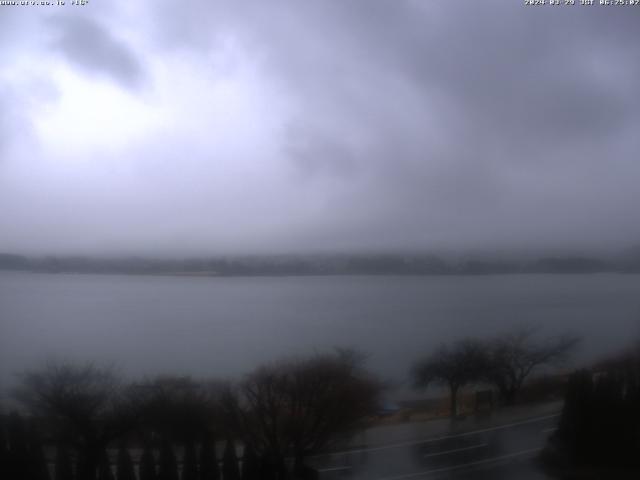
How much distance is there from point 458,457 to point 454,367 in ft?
1.01

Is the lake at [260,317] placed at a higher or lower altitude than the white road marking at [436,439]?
higher

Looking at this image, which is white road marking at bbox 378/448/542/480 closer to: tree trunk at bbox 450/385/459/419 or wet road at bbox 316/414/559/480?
wet road at bbox 316/414/559/480

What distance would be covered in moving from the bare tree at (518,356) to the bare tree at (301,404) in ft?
1.28

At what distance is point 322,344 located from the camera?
5.10ft

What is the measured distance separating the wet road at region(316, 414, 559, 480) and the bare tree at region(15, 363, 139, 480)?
602 millimetres

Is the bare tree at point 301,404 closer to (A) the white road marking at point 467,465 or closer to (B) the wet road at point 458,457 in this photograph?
(B) the wet road at point 458,457

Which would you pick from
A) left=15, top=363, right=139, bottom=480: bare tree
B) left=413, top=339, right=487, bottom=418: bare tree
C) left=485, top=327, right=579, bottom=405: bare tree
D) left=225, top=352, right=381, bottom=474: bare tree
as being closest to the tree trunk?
left=413, top=339, right=487, bottom=418: bare tree

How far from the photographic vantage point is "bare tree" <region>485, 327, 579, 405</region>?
167 cm

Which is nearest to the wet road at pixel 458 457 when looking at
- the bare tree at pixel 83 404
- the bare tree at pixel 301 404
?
the bare tree at pixel 301 404

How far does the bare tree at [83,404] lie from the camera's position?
1519mm

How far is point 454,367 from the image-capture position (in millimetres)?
1633

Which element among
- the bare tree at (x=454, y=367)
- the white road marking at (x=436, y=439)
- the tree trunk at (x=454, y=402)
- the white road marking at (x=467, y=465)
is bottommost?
the white road marking at (x=467, y=465)

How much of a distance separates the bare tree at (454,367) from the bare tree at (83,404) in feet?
2.74

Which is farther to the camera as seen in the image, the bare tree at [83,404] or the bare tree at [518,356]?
the bare tree at [518,356]
